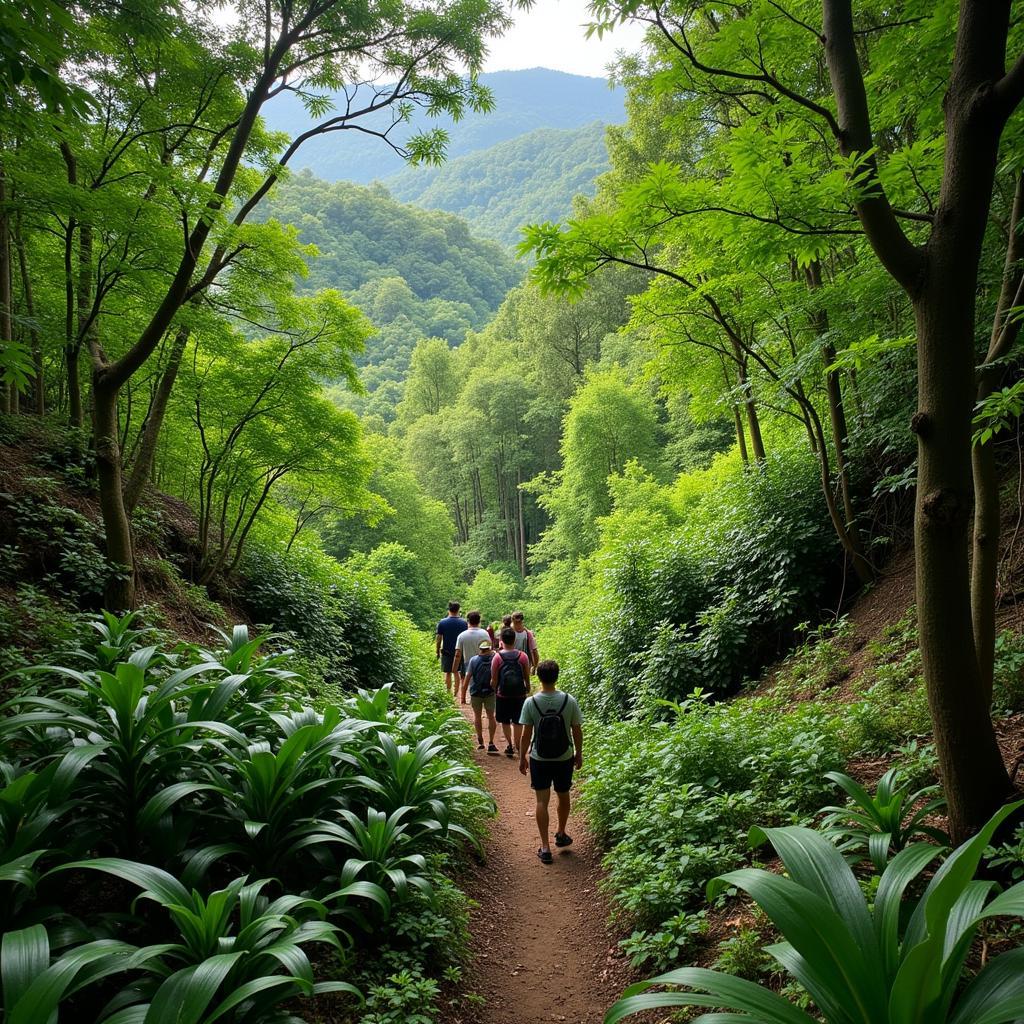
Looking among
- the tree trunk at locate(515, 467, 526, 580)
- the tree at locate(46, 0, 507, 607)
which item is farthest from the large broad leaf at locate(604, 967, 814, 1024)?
the tree trunk at locate(515, 467, 526, 580)

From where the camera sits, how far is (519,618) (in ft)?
25.5

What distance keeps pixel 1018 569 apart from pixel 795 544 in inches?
93.6

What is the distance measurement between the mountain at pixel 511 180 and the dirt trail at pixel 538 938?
94.1 meters

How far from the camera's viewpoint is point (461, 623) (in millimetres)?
9266

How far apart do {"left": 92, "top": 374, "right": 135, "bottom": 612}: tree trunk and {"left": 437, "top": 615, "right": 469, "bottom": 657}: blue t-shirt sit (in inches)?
175

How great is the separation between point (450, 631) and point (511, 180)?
430 ft

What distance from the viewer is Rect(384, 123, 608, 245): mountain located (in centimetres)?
9662

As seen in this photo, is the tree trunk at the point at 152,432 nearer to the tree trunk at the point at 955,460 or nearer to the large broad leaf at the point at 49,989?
the large broad leaf at the point at 49,989

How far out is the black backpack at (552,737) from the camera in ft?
15.7

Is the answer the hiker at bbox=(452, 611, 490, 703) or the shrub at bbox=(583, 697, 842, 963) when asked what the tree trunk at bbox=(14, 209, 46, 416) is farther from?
the shrub at bbox=(583, 697, 842, 963)

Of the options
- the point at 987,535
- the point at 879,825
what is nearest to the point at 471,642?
the point at 879,825

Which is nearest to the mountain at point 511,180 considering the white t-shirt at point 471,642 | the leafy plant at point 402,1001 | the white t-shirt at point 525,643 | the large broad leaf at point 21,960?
the white t-shirt at point 471,642

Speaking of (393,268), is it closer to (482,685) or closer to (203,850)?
(482,685)

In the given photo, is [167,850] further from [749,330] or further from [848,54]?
[749,330]
